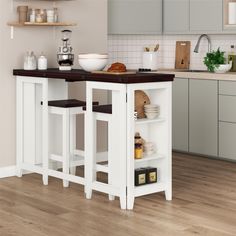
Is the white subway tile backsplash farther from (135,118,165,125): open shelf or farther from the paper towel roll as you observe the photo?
(135,118,165,125): open shelf

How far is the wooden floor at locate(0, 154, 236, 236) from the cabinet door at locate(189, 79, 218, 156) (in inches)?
36.9

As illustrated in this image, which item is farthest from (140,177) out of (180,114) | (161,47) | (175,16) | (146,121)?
(161,47)

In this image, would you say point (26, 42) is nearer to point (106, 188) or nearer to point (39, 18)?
point (39, 18)

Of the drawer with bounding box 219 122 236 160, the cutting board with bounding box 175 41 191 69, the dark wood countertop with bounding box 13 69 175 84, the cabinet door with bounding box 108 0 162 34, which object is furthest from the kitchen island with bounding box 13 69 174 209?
the cutting board with bounding box 175 41 191 69

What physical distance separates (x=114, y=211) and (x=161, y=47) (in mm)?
3632

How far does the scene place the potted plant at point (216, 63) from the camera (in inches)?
262

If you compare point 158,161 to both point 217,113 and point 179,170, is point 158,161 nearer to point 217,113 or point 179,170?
point 179,170

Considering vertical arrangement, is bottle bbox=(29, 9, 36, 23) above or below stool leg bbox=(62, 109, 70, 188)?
above

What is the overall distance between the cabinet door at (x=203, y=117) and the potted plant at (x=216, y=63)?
200 mm

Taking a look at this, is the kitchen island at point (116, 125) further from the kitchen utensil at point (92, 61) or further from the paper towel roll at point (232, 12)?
the paper towel roll at point (232, 12)

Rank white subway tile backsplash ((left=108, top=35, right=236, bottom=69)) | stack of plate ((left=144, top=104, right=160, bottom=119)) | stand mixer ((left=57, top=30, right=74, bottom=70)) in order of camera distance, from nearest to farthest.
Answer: stack of plate ((left=144, top=104, right=160, bottom=119))
stand mixer ((left=57, top=30, right=74, bottom=70))
white subway tile backsplash ((left=108, top=35, right=236, bottom=69))

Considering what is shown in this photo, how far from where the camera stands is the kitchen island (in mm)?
4586

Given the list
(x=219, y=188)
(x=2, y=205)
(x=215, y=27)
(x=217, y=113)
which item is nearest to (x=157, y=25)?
(x=215, y=27)

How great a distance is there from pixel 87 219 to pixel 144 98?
105 cm
